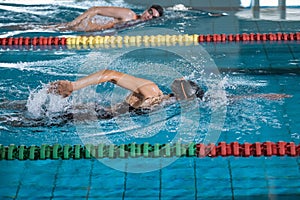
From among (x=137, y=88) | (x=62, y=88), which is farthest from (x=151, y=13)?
(x=62, y=88)

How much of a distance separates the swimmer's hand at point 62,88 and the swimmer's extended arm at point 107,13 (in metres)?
2.86

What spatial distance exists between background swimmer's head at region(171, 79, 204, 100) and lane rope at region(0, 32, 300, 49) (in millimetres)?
1849

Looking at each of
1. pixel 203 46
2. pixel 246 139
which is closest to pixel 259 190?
pixel 246 139

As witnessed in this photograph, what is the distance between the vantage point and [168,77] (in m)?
6.12

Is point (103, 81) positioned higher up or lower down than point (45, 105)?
higher up

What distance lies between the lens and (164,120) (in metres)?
5.16

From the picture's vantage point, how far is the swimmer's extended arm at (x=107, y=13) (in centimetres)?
768

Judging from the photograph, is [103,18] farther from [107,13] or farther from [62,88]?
[62,88]

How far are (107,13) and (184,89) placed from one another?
2.68 metres

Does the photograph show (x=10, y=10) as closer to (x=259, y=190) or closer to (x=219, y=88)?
(x=219, y=88)

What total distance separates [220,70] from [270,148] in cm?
195

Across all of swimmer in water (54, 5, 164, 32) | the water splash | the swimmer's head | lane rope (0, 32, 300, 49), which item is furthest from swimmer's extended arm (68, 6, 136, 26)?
the water splash

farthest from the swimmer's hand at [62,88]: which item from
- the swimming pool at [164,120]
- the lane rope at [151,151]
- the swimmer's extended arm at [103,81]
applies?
the lane rope at [151,151]

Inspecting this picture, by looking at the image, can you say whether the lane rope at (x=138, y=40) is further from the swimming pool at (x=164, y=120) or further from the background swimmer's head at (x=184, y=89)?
the background swimmer's head at (x=184, y=89)
